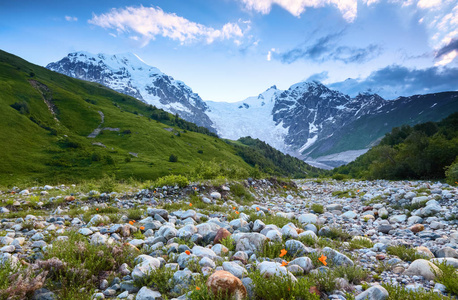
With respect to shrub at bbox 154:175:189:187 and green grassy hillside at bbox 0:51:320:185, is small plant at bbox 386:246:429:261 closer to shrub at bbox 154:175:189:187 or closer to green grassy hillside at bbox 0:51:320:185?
shrub at bbox 154:175:189:187

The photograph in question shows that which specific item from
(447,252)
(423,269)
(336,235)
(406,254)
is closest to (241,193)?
(336,235)

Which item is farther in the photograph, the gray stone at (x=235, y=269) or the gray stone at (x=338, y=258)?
the gray stone at (x=338, y=258)

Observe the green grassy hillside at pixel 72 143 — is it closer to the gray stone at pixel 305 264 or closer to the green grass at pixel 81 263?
the green grass at pixel 81 263

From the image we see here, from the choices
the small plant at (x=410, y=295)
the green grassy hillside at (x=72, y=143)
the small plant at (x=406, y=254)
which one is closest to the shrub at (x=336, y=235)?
the small plant at (x=406, y=254)

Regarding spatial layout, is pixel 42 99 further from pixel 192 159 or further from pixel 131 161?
pixel 192 159

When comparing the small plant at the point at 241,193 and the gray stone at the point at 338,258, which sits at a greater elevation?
the gray stone at the point at 338,258

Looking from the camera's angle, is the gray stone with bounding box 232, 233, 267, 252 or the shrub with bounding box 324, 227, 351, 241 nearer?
the gray stone with bounding box 232, 233, 267, 252

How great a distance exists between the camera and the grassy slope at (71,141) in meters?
49.1

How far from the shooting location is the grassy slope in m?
49.1

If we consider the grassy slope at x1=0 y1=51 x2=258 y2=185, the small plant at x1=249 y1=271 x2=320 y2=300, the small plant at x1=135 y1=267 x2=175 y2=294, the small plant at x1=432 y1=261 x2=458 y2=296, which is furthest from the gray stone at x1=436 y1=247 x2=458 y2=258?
the grassy slope at x1=0 y1=51 x2=258 y2=185

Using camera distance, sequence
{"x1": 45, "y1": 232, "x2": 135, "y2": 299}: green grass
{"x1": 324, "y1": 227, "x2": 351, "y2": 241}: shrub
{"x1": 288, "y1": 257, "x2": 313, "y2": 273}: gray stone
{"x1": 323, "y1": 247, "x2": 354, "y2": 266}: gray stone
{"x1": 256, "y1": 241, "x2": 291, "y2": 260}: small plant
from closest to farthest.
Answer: {"x1": 45, "y1": 232, "x2": 135, "y2": 299}: green grass, {"x1": 288, "y1": 257, "x2": 313, "y2": 273}: gray stone, {"x1": 323, "y1": 247, "x2": 354, "y2": 266}: gray stone, {"x1": 256, "y1": 241, "x2": 291, "y2": 260}: small plant, {"x1": 324, "y1": 227, "x2": 351, "y2": 241}: shrub


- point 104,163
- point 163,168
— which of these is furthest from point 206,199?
point 104,163

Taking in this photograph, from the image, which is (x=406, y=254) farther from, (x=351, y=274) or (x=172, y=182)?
(x=172, y=182)

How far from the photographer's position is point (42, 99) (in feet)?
295
